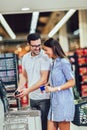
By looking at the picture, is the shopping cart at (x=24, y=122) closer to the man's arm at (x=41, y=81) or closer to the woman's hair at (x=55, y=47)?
the man's arm at (x=41, y=81)

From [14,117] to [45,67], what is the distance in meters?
0.72

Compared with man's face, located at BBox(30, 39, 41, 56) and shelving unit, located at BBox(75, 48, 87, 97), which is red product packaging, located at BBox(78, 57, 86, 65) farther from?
man's face, located at BBox(30, 39, 41, 56)

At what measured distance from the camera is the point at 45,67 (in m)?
3.83

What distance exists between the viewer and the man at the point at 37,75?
12.5 feet

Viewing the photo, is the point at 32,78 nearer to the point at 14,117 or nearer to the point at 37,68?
the point at 37,68

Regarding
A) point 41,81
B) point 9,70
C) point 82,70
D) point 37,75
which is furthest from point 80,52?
point 41,81

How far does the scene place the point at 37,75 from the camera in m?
3.90

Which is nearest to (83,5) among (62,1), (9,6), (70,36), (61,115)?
(62,1)

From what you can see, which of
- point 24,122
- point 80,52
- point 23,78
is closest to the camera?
point 24,122

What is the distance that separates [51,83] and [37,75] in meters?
0.28

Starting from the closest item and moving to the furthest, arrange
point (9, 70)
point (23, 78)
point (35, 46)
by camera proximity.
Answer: point (35, 46) → point (23, 78) → point (9, 70)

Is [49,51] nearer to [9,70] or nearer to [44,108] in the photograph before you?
[44,108]

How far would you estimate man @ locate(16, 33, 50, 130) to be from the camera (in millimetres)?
3824

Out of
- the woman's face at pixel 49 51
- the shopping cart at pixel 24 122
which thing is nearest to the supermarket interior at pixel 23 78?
the shopping cart at pixel 24 122
